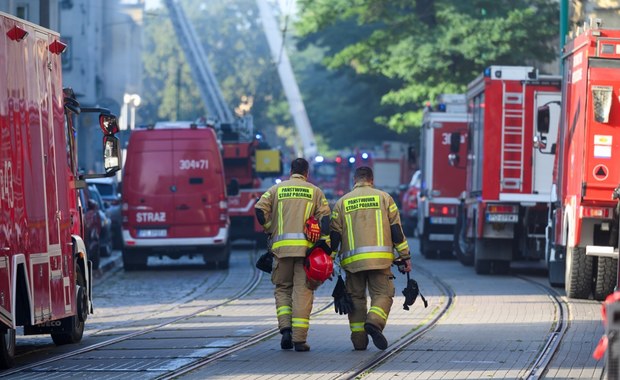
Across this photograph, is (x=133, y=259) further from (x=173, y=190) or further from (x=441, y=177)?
(x=441, y=177)

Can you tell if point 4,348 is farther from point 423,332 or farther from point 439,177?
point 439,177

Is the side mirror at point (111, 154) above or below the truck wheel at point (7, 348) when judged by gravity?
above

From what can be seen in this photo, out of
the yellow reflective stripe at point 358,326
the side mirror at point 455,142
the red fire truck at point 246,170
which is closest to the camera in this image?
the yellow reflective stripe at point 358,326

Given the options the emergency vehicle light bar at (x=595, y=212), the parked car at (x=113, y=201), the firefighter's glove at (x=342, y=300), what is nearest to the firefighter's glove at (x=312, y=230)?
the firefighter's glove at (x=342, y=300)

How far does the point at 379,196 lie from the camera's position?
44.4 ft

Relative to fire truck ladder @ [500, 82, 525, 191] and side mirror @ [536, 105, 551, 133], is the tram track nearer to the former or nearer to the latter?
fire truck ladder @ [500, 82, 525, 191]

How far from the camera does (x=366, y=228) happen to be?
13.5 metres

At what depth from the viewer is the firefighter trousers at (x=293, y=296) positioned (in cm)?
1334

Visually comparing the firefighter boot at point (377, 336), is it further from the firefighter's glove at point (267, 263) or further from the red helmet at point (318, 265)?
the firefighter's glove at point (267, 263)

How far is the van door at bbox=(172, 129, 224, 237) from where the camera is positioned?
27.2 metres

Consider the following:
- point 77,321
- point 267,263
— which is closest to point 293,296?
point 267,263

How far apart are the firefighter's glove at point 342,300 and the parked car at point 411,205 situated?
2543cm

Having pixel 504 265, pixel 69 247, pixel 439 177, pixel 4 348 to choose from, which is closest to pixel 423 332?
pixel 69 247

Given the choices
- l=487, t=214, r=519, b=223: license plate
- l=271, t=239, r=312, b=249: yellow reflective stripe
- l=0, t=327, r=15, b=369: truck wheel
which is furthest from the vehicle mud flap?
l=0, t=327, r=15, b=369: truck wheel
